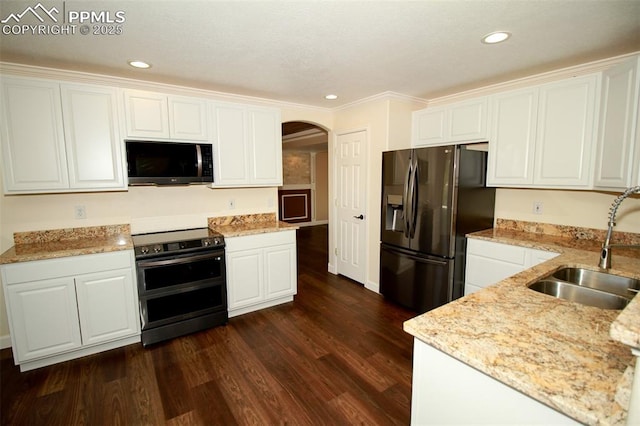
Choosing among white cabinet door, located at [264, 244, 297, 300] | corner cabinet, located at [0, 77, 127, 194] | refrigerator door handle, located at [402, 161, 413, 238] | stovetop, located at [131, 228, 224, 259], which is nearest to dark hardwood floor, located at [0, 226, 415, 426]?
white cabinet door, located at [264, 244, 297, 300]

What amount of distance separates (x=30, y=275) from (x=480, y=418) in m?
3.00

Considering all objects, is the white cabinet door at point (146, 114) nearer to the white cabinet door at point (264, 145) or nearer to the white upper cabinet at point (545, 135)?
the white cabinet door at point (264, 145)

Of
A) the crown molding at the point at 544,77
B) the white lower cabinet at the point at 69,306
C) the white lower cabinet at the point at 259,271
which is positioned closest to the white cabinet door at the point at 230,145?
the white lower cabinet at the point at 259,271

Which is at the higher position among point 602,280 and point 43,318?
point 602,280

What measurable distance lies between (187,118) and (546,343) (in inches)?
125

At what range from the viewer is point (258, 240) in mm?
3275

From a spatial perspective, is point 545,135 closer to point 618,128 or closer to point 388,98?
point 618,128

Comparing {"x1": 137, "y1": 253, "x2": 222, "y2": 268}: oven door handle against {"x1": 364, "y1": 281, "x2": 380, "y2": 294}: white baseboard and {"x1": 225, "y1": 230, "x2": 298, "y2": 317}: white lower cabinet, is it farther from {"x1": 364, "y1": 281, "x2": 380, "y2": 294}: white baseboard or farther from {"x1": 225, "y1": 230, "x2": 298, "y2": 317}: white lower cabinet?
{"x1": 364, "y1": 281, "x2": 380, "y2": 294}: white baseboard

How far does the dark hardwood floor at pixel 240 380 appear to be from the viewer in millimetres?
1954

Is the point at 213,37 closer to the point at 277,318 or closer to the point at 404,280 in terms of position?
the point at 277,318

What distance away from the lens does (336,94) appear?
11.8ft

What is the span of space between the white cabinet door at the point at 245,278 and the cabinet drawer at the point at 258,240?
55mm

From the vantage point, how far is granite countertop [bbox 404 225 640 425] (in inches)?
30.9

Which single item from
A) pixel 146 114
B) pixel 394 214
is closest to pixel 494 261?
pixel 394 214
